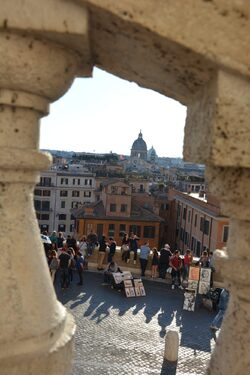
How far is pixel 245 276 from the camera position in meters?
1.80

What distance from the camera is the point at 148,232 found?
135 ft

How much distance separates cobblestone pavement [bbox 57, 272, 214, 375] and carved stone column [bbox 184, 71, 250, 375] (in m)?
6.22

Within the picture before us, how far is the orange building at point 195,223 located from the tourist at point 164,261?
15055mm

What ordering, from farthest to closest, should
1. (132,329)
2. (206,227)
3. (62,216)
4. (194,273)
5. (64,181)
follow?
(62,216) < (64,181) < (206,227) < (194,273) < (132,329)

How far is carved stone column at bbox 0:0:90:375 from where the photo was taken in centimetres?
159

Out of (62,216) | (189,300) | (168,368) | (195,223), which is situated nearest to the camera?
(168,368)

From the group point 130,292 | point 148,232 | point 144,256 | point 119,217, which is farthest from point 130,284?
point 148,232

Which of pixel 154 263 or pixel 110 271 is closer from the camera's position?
pixel 110 271

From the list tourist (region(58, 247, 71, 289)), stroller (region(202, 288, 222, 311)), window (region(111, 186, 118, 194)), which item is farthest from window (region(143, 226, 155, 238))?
stroller (region(202, 288, 222, 311))

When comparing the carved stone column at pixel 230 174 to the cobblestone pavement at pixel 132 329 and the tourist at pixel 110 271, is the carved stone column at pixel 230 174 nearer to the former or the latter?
the cobblestone pavement at pixel 132 329

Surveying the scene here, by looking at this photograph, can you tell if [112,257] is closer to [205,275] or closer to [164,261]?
[164,261]

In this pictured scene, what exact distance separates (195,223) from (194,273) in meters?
27.9

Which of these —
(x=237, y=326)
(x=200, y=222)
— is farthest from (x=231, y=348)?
(x=200, y=222)

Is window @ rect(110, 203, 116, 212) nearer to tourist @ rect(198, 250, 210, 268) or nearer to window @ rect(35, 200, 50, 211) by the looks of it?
window @ rect(35, 200, 50, 211)
